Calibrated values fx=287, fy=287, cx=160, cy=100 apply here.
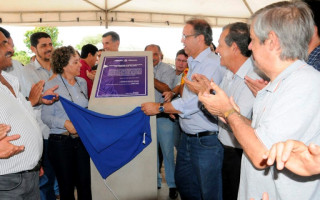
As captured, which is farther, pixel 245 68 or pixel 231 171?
pixel 231 171

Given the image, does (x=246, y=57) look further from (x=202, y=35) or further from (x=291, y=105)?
(x=291, y=105)

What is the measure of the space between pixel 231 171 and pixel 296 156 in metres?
1.48

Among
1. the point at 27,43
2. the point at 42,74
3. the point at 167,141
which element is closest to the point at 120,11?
the point at 42,74

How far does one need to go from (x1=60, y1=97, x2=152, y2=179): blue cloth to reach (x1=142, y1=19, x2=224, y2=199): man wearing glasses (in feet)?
0.64

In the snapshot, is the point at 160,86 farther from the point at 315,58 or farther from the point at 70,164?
the point at 315,58

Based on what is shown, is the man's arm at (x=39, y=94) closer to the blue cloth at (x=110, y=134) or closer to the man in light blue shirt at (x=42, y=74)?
the blue cloth at (x=110, y=134)

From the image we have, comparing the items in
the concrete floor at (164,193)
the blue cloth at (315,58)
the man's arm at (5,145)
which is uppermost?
the blue cloth at (315,58)

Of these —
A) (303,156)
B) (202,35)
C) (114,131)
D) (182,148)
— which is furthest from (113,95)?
(303,156)

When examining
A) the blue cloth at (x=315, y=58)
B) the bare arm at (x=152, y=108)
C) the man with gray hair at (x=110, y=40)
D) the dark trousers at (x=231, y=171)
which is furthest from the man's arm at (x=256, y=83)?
the man with gray hair at (x=110, y=40)

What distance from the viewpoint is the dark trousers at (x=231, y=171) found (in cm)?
234

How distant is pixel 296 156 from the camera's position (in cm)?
98

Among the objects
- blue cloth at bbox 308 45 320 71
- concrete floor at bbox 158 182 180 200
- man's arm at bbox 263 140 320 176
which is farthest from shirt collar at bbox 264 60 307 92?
concrete floor at bbox 158 182 180 200

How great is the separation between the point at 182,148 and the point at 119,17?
4637 mm

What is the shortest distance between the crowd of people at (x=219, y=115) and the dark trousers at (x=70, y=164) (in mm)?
10
